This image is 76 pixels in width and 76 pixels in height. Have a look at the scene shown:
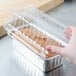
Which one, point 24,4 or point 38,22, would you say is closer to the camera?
point 38,22

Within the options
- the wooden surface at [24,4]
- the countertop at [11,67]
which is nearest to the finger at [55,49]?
the countertop at [11,67]

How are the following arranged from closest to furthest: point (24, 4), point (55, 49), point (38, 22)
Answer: point (55, 49) < point (38, 22) < point (24, 4)

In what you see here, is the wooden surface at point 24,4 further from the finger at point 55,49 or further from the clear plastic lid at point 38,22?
the finger at point 55,49

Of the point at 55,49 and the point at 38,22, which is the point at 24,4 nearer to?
the point at 38,22

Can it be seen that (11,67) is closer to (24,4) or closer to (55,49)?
(55,49)

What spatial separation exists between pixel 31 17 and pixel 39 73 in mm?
263

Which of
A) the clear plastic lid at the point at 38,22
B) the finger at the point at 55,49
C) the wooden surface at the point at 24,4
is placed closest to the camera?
the finger at the point at 55,49

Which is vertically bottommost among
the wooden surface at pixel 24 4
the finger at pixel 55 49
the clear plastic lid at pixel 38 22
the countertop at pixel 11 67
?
the countertop at pixel 11 67

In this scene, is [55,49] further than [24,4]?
No

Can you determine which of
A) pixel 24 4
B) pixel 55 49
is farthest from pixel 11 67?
pixel 24 4

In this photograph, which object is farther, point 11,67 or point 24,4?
point 24,4

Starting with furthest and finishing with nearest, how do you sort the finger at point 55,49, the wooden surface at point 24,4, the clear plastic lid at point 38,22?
the wooden surface at point 24,4, the clear plastic lid at point 38,22, the finger at point 55,49

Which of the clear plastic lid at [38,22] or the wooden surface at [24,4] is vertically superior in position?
the clear plastic lid at [38,22]

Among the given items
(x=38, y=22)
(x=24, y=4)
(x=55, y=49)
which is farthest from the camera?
(x=24, y=4)
